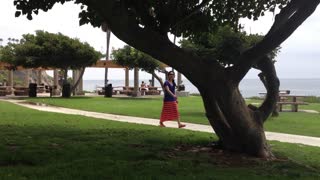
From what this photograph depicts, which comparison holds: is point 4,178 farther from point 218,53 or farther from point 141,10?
point 218,53

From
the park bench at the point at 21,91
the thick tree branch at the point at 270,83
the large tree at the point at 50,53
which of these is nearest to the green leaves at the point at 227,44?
the thick tree branch at the point at 270,83

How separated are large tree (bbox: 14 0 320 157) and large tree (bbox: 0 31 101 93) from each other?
77.9ft

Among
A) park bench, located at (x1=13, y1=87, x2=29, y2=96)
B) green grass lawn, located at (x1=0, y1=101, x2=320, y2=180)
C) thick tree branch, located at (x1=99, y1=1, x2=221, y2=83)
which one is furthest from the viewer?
park bench, located at (x1=13, y1=87, x2=29, y2=96)

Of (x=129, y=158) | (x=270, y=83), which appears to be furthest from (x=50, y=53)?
(x=129, y=158)

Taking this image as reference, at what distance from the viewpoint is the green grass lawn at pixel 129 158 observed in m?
7.02

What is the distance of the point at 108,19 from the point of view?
883 centimetres

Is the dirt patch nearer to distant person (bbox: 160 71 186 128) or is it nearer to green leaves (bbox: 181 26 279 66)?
distant person (bbox: 160 71 186 128)

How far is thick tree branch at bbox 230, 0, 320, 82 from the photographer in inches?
354

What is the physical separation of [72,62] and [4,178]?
95.1 ft

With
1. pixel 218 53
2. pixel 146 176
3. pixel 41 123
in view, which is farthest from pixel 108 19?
pixel 218 53

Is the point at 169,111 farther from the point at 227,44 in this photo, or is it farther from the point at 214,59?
the point at 227,44

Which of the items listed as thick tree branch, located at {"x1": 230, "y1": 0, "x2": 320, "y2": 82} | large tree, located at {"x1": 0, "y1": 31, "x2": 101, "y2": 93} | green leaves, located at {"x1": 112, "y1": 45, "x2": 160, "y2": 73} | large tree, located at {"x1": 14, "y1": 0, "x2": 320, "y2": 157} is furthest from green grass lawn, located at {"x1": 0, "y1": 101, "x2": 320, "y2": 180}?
green leaves, located at {"x1": 112, "y1": 45, "x2": 160, "y2": 73}

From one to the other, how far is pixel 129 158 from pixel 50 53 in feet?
88.0

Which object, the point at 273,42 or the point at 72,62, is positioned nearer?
the point at 273,42
